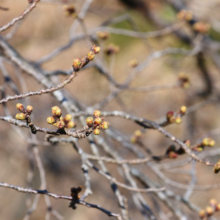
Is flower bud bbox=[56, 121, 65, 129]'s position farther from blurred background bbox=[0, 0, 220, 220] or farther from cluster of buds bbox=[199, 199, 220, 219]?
blurred background bbox=[0, 0, 220, 220]

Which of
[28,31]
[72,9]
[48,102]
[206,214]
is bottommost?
[206,214]

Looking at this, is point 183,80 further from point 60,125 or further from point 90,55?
point 60,125

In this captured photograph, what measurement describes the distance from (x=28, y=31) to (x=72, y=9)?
6013 millimetres

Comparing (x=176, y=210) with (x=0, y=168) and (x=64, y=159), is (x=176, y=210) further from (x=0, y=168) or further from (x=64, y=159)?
(x=0, y=168)

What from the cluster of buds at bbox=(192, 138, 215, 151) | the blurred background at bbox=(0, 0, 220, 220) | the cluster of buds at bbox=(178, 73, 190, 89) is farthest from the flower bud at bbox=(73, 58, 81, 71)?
the blurred background at bbox=(0, 0, 220, 220)

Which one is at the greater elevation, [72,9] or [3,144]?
[3,144]

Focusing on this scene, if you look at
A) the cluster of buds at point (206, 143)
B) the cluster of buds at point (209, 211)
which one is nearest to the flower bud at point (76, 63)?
the cluster of buds at point (206, 143)

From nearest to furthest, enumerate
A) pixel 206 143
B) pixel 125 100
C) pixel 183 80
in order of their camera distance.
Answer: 1. pixel 206 143
2. pixel 183 80
3. pixel 125 100

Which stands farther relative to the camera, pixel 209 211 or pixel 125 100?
pixel 125 100

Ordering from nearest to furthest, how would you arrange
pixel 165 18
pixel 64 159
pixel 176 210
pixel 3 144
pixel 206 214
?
pixel 206 214
pixel 176 210
pixel 3 144
pixel 64 159
pixel 165 18

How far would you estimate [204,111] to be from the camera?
22.0 ft

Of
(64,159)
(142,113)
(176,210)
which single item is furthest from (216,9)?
(176,210)

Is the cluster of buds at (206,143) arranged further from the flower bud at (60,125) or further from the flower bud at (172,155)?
the flower bud at (60,125)

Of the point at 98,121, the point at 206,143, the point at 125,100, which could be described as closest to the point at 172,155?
the point at 206,143
